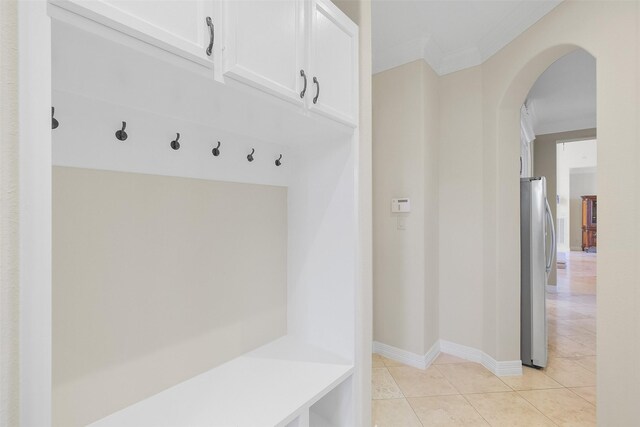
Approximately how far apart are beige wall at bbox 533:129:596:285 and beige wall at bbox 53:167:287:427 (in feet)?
18.2

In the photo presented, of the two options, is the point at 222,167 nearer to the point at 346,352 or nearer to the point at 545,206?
the point at 346,352

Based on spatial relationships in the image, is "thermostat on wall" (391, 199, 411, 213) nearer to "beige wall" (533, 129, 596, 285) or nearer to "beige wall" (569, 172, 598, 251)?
"beige wall" (533, 129, 596, 285)

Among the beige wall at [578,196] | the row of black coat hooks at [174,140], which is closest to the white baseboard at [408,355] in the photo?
the row of black coat hooks at [174,140]

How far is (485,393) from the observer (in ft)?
7.77

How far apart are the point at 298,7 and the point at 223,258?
1.02 m

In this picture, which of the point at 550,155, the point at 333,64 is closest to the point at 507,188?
the point at 333,64

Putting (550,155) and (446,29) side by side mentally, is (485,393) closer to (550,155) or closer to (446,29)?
(446,29)

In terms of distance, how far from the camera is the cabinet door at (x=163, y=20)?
2.19ft

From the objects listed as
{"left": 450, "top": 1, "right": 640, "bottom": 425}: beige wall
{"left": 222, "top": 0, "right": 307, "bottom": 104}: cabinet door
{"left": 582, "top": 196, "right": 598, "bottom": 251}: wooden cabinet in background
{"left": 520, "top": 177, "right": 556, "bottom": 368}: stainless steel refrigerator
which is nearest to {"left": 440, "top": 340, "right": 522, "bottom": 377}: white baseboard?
{"left": 520, "top": 177, "right": 556, "bottom": 368}: stainless steel refrigerator

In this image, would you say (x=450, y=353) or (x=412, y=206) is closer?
(x=412, y=206)

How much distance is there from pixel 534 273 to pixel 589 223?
1028cm

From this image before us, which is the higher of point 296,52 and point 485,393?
point 296,52

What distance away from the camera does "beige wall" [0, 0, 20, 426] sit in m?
0.53

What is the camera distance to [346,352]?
150 cm
